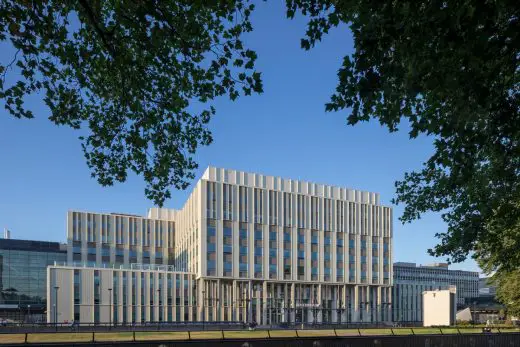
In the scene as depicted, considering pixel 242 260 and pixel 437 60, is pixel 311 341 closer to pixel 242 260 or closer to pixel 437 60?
pixel 437 60

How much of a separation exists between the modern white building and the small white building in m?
32.4

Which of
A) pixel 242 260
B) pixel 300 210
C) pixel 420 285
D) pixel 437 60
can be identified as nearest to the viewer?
pixel 437 60

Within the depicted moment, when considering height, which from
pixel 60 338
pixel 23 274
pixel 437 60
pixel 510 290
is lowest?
pixel 23 274

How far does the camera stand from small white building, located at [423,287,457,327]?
55272mm

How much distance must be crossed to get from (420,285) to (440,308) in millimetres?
69934

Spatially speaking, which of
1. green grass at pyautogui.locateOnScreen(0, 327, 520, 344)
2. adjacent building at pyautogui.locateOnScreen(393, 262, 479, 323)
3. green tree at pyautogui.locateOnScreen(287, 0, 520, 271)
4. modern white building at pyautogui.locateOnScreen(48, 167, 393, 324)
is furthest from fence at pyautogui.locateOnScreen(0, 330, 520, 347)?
adjacent building at pyautogui.locateOnScreen(393, 262, 479, 323)

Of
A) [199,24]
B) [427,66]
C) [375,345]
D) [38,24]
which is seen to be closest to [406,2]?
[427,66]

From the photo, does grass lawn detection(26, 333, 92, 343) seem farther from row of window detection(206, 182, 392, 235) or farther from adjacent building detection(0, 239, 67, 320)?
adjacent building detection(0, 239, 67, 320)

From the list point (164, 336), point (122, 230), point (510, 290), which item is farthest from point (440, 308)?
point (122, 230)

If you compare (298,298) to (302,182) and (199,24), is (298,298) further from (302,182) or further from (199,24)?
(199,24)

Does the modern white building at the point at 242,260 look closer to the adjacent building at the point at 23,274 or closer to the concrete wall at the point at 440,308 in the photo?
the adjacent building at the point at 23,274

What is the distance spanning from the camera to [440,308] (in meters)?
56.1

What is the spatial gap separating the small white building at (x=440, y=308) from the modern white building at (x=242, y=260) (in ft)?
106

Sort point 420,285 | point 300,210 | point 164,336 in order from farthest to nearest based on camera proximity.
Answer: point 420,285 → point 300,210 → point 164,336
